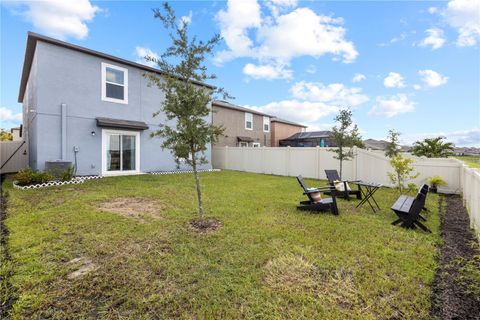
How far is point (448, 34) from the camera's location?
902 centimetres

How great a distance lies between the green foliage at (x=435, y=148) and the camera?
1634 centimetres

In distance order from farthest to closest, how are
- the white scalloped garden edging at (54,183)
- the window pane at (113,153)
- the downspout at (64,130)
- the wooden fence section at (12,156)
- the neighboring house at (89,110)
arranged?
the wooden fence section at (12,156)
the window pane at (113,153)
the downspout at (64,130)
the neighboring house at (89,110)
the white scalloped garden edging at (54,183)

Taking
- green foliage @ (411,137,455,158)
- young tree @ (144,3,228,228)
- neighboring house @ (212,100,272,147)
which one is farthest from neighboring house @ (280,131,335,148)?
young tree @ (144,3,228,228)

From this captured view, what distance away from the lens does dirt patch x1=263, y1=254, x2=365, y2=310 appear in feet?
8.90

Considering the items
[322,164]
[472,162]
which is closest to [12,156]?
[322,164]

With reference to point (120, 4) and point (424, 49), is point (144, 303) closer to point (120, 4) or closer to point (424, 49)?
point (120, 4)

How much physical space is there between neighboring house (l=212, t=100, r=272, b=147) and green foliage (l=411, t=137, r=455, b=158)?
14.1 metres

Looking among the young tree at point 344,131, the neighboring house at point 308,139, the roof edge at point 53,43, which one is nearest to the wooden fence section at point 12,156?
the roof edge at point 53,43

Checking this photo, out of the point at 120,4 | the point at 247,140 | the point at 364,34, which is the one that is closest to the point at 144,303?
the point at 120,4

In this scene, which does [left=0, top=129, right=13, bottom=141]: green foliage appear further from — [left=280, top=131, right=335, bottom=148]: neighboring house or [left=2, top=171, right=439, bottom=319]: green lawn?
[left=280, top=131, right=335, bottom=148]: neighboring house

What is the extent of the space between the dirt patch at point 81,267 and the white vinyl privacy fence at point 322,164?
32.1 feet

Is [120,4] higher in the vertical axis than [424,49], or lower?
higher

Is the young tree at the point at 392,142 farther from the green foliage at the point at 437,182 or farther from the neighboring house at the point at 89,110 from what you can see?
the neighboring house at the point at 89,110

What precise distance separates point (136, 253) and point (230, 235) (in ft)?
5.56
